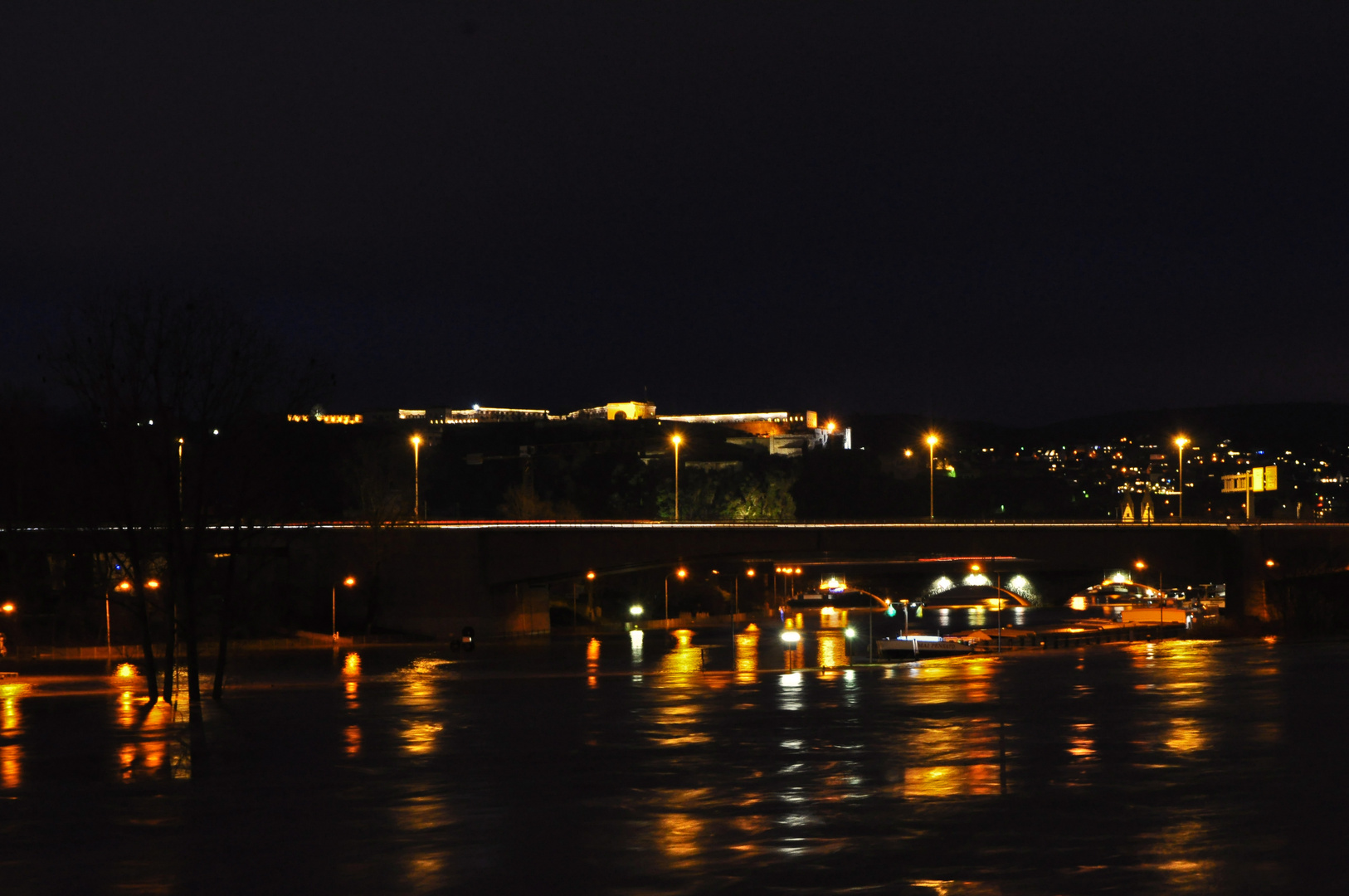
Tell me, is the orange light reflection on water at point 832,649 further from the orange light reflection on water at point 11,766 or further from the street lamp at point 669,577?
the orange light reflection on water at point 11,766

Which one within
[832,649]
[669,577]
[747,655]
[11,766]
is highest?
[11,766]

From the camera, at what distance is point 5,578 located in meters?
67.2

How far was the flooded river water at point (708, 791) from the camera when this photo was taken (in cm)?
1073

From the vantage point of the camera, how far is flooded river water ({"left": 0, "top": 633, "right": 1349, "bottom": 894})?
35.2ft

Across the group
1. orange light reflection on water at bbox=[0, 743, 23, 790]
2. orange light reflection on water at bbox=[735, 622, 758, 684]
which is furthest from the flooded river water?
orange light reflection on water at bbox=[735, 622, 758, 684]

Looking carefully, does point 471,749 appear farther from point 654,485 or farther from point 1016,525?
point 654,485

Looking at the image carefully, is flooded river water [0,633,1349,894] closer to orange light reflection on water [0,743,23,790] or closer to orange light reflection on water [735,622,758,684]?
orange light reflection on water [0,743,23,790]

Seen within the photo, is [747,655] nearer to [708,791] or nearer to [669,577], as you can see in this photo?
[708,791]

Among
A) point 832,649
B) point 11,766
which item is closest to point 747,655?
point 832,649

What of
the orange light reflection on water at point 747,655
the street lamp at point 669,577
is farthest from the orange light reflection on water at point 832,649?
the street lamp at point 669,577

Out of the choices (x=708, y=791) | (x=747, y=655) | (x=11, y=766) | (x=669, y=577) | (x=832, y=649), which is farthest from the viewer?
(x=669, y=577)

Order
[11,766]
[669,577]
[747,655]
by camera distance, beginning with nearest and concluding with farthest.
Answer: [11,766] < [747,655] < [669,577]

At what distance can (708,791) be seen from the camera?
14406mm

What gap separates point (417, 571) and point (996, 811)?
62.9 metres
